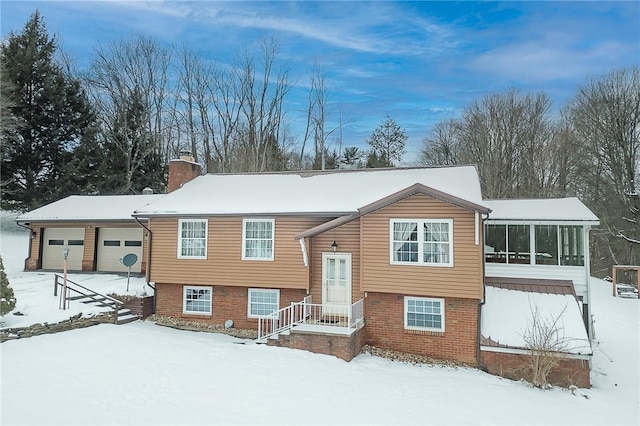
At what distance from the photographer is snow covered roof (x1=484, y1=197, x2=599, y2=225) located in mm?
13020

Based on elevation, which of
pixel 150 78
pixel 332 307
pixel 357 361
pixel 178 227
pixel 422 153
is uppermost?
pixel 150 78

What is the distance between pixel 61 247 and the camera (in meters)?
20.6

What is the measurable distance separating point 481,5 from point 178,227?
1416 centimetres

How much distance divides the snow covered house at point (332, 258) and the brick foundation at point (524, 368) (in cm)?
57

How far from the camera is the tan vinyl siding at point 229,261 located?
1345cm

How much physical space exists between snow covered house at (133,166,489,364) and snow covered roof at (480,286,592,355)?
0.73m

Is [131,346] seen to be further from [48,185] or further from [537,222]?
[48,185]

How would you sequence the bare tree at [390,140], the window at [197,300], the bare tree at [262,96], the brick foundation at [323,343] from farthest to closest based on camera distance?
the bare tree at [390,140] → the bare tree at [262,96] → the window at [197,300] → the brick foundation at [323,343]

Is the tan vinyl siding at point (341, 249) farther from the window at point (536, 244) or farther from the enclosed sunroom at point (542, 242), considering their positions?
the window at point (536, 244)

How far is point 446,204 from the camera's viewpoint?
11539 millimetres

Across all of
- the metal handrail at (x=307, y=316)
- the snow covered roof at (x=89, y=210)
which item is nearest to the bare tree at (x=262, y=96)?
the snow covered roof at (x=89, y=210)

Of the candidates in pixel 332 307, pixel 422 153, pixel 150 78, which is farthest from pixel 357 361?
pixel 150 78

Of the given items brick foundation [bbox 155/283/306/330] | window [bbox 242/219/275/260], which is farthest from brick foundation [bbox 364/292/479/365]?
window [bbox 242/219/275/260]

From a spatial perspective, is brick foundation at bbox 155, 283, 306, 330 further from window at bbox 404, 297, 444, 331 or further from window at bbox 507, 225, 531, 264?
window at bbox 507, 225, 531, 264
